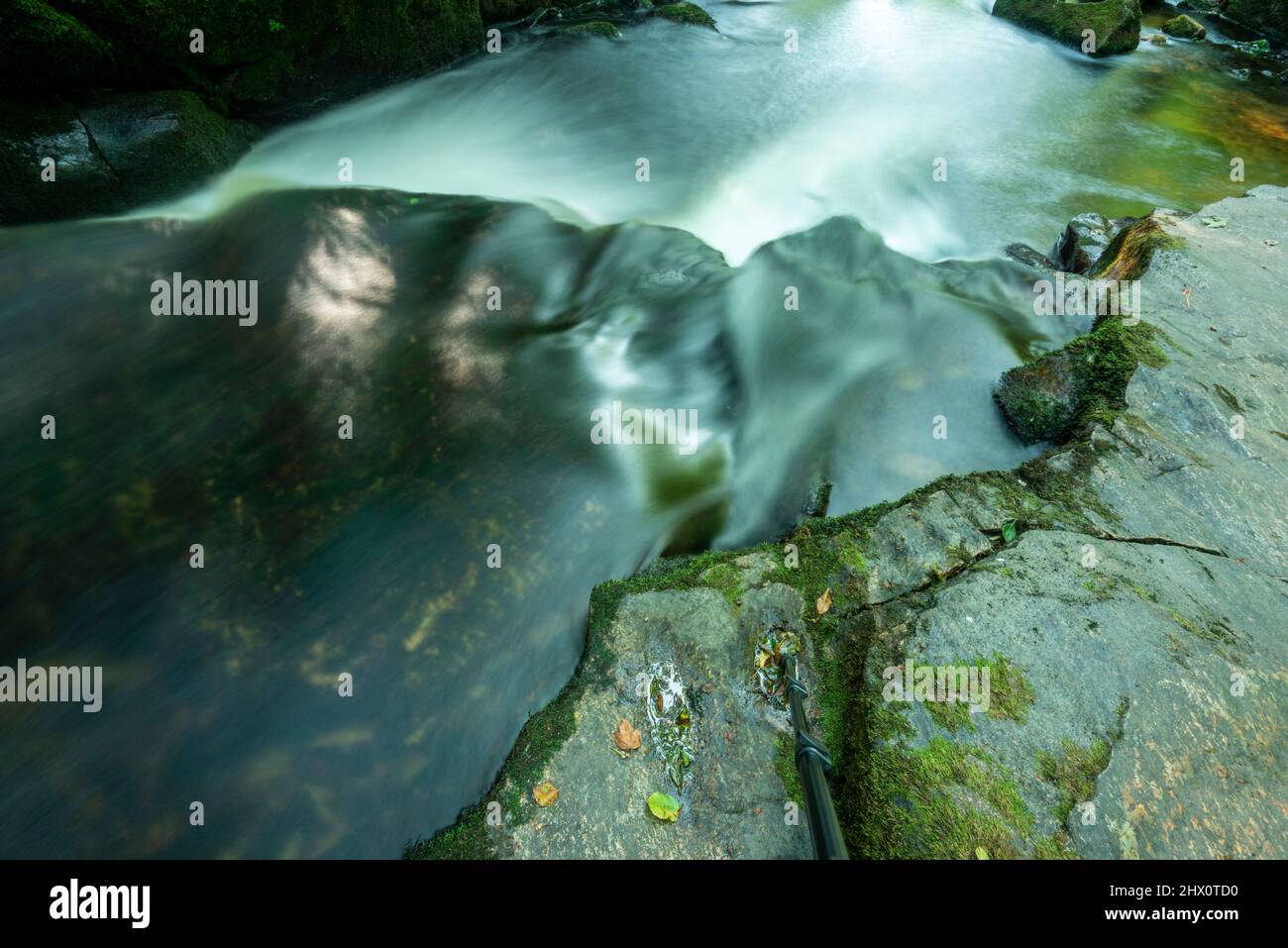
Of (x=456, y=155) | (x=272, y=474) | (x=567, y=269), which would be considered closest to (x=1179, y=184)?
(x=567, y=269)

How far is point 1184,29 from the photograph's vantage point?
15.1 meters

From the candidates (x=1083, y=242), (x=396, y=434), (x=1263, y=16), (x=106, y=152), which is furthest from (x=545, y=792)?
(x=1263, y=16)

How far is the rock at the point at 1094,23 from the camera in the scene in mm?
13617

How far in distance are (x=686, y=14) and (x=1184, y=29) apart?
1186 cm

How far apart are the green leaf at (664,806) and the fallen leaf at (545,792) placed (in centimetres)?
43

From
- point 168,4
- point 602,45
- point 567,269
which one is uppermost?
point 168,4

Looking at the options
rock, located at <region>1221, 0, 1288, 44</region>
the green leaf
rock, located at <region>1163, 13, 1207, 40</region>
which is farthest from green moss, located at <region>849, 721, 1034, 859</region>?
rock, located at <region>1221, 0, 1288, 44</region>

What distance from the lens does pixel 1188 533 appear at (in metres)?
3.80

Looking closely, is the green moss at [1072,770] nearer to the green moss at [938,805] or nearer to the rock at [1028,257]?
the green moss at [938,805]

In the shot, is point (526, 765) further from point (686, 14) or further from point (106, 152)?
point (686, 14)

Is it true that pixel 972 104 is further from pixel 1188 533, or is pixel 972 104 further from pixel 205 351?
pixel 205 351

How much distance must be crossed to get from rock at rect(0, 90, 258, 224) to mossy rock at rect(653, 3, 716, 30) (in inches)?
339

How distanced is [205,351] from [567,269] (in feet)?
10.2

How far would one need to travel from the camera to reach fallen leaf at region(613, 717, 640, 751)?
3.15 meters
